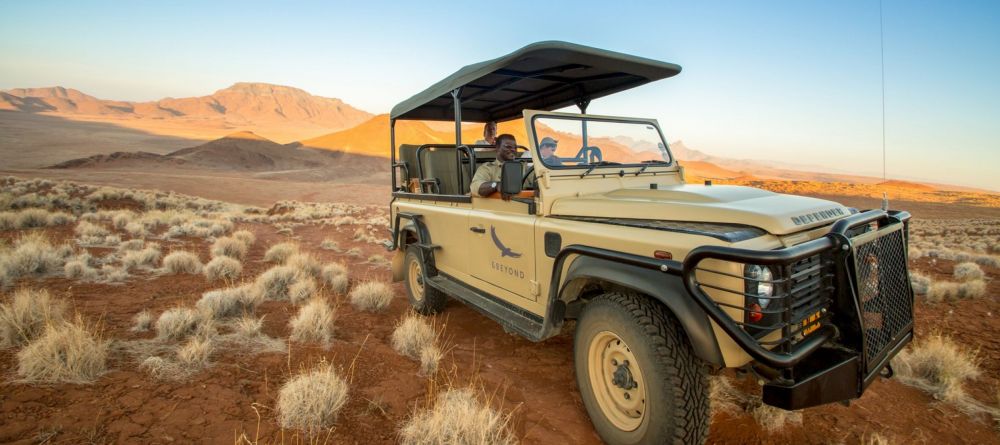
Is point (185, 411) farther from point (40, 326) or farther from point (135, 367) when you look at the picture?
point (40, 326)

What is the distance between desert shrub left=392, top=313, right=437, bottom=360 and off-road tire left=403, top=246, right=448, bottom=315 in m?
0.73

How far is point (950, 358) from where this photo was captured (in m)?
3.97

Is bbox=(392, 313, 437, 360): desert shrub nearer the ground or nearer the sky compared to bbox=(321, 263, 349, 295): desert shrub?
nearer the ground

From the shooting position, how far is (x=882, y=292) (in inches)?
106

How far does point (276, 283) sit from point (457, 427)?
4985 mm

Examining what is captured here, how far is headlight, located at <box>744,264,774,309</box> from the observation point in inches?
89.4

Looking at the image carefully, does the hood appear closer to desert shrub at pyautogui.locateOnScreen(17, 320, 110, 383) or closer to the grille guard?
the grille guard

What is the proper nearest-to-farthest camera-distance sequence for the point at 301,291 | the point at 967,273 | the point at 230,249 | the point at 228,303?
the point at 228,303 → the point at 301,291 → the point at 967,273 → the point at 230,249

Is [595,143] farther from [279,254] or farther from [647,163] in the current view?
[279,254]

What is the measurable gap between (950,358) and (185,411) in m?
6.20

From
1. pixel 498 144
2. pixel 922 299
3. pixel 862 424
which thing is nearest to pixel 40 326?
pixel 498 144

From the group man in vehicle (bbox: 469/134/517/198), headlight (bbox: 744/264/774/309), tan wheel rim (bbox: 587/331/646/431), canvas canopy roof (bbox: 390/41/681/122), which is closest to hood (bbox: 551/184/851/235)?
headlight (bbox: 744/264/774/309)

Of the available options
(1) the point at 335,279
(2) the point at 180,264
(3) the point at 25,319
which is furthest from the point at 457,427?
(2) the point at 180,264

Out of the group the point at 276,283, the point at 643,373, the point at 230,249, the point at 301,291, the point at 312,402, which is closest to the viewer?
the point at 643,373
